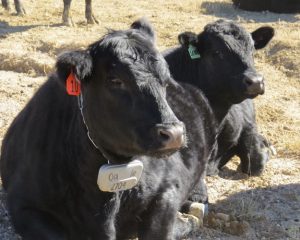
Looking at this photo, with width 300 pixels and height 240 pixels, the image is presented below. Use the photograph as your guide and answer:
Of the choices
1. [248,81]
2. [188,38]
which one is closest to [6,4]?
Answer: [188,38]

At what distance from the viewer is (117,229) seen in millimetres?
3781

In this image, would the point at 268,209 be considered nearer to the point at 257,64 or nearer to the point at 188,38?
the point at 188,38

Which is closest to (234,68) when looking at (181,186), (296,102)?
(181,186)

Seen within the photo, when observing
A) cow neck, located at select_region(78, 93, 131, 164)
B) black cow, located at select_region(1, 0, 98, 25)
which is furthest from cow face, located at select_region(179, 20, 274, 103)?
black cow, located at select_region(1, 0, 98, 25)

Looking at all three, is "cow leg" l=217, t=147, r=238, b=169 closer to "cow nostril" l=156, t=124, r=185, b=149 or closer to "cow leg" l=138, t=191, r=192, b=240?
"cow leg" l=138, t=191, r=192, b=240

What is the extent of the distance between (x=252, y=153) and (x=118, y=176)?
2.91 m

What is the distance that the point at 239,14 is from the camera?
13.5 m

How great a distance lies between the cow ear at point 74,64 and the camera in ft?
10.0

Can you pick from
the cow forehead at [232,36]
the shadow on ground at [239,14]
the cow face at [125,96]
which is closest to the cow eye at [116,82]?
the cow face at [125,96]

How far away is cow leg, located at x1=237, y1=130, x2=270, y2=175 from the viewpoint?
5.84 m

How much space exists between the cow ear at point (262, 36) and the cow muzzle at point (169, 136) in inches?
124

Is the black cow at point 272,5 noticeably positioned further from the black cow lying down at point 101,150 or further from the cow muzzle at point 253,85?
the black cow lying down at point 101,150

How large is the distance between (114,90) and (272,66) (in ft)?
21.0

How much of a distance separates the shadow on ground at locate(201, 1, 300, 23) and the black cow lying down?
9015 millimetres
